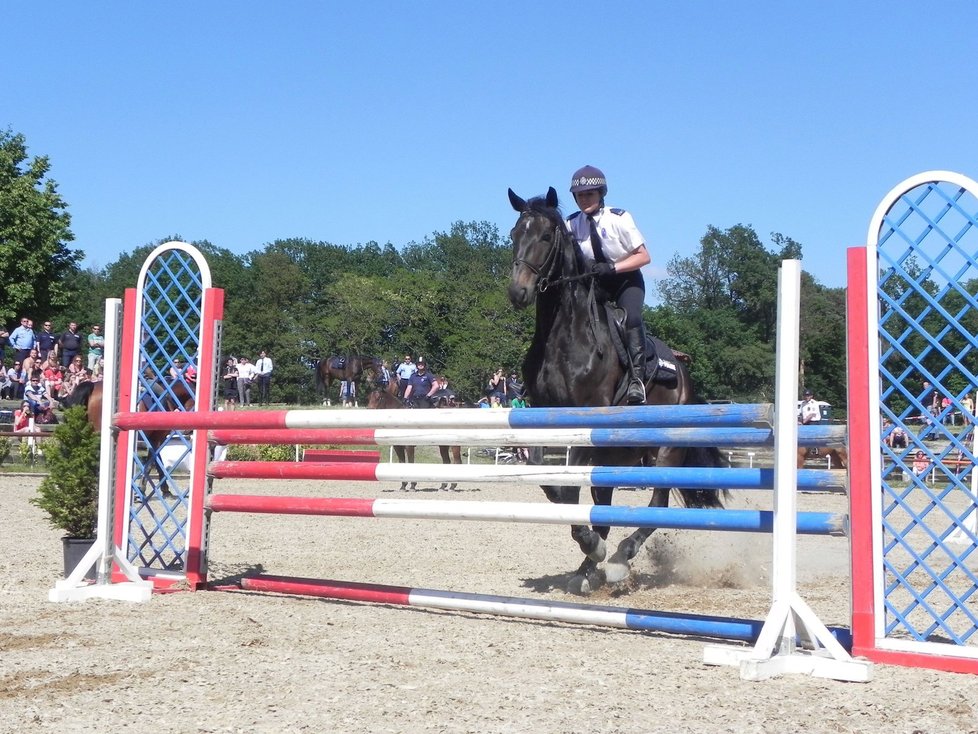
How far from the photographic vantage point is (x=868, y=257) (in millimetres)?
4273

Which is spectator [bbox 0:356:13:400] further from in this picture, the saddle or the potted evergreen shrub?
the saddle

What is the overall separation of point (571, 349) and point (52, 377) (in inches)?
698

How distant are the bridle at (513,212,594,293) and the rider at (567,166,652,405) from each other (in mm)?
175

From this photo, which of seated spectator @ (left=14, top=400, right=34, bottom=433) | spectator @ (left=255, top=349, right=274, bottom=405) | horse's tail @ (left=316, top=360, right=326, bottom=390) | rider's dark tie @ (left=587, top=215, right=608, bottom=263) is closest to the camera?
rider's dark tie @ (left=587, top=215, right=608, bottom=263)

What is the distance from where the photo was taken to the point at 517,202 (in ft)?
21.3

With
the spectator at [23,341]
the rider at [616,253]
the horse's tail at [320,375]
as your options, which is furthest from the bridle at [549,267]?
the horse's tail at [320,375]

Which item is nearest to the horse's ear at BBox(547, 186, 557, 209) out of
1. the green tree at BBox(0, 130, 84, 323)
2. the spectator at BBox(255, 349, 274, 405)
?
the spectator at BBox(255, 349, 274, 405)

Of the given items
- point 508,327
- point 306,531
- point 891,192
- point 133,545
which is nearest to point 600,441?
point 891,192

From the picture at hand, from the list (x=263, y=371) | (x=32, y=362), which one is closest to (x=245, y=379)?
(x=263, y=371)

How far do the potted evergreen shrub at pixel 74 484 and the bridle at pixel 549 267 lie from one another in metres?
2.90

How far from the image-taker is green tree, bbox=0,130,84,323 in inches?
1513

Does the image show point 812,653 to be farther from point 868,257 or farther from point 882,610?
point 868,257

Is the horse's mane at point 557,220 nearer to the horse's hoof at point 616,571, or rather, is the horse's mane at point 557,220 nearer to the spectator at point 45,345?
Answer: the horse's hoof at point 616,571

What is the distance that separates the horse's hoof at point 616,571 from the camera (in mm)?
6387
